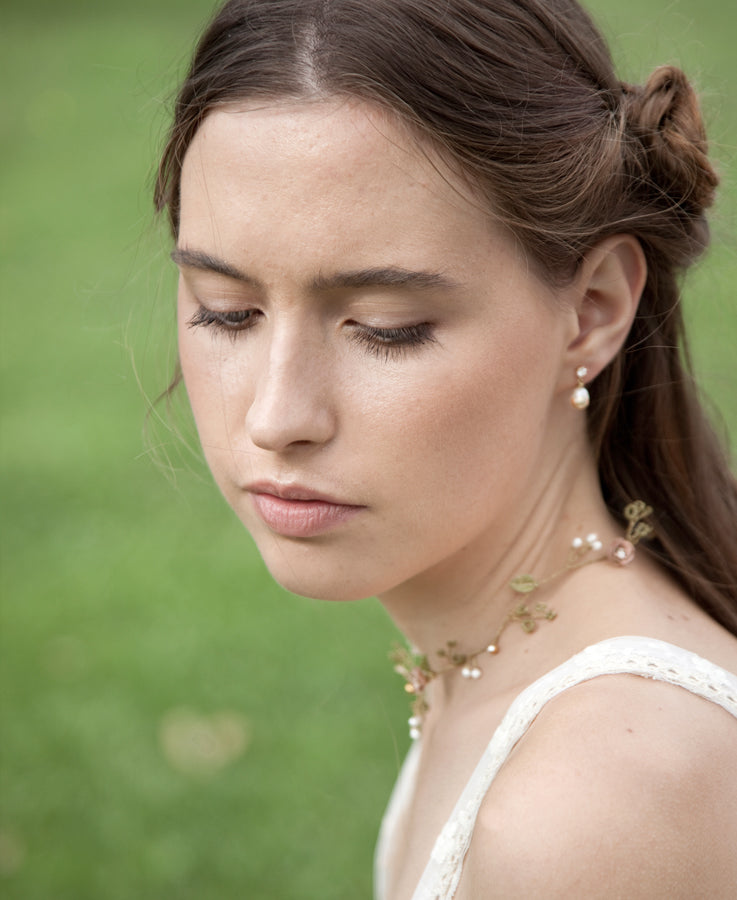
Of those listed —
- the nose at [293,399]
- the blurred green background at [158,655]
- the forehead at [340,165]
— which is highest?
the forehead at [340,165]

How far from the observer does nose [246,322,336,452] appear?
1919 mm

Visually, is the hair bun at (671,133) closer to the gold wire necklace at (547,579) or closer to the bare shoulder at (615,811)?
the gold wire necklace at (547,579)

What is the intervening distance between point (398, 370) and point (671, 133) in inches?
30.7

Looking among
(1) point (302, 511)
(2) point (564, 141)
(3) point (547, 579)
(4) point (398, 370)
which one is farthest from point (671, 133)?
(1) point (302, 511)

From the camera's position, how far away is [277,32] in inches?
81.4

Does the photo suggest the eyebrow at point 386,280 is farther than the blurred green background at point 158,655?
No

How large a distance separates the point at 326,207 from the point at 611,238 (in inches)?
24.1

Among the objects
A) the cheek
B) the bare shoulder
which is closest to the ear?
the cheek

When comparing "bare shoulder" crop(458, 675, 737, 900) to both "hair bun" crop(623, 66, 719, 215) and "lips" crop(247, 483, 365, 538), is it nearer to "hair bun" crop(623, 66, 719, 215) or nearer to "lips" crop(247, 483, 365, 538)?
"lips" crop(247, 483, 365, 538)

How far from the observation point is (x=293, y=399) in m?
1.92

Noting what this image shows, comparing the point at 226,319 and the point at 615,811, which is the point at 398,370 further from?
the point at 615,811

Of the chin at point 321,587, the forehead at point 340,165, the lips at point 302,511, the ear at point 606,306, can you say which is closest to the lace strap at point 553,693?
the chin at point 321,587

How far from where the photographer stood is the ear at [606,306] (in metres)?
2.19

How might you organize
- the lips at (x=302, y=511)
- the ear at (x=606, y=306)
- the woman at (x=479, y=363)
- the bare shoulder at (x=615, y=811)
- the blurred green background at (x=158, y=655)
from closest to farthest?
the bare shoulder at (x=615, y=811) < the woman at (x=479, y=363) < the lips at (x=302, y=511) < the ear at (x=606, y=306) < the blurred green background at (x=158, y=655)
